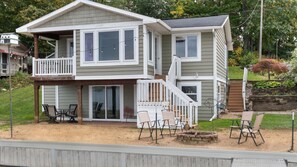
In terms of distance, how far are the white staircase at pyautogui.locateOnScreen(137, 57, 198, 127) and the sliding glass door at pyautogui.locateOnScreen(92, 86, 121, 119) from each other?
2455 mm

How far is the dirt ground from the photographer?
1004 cm

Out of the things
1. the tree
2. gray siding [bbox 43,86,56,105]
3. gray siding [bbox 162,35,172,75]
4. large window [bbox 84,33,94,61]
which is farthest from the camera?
the tree

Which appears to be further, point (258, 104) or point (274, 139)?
point (258, 104)

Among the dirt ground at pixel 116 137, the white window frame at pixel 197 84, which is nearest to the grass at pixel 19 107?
the dirt ground at pixel 116 137

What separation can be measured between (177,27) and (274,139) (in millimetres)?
7987

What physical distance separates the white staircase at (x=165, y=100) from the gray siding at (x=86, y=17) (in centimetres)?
295

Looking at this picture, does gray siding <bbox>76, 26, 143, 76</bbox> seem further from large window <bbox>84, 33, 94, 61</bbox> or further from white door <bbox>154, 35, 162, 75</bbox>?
white door <bbox>154, 35, 162, 75</bbox>

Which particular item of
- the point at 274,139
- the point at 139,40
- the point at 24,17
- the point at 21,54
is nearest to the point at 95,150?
the point at 274,139

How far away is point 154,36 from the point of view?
55.0ft

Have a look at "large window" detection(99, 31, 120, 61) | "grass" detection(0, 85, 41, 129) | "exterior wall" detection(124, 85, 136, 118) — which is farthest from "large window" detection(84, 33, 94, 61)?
"grass" detection(0, 85, 41, 129)

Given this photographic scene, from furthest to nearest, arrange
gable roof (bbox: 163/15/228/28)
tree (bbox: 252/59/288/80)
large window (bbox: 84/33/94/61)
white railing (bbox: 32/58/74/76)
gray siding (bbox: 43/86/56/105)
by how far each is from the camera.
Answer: tree (bbox: 252/59/288/80) < gray siding (bbox: 43/86/56/105) < gable roof (bbox: 163/15/228/28) < white railing (bbox: 32/58/74/76) < large window (bbox: 84/33/94/61)

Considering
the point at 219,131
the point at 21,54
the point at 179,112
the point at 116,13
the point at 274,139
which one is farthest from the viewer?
the point at 21,54

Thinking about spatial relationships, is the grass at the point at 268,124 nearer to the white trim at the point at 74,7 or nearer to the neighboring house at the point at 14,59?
the white trim at the point at 74,7

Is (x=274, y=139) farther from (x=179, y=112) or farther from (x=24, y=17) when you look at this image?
(x=24, y=17)
